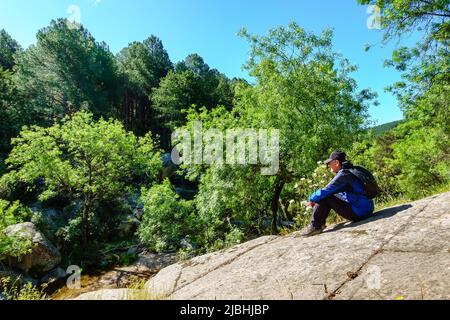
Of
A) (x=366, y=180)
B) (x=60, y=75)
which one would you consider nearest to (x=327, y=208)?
(x=366, y=180)

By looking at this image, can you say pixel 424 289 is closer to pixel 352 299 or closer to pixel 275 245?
pixel 352 299

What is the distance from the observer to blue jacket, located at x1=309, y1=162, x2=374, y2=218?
689 cm

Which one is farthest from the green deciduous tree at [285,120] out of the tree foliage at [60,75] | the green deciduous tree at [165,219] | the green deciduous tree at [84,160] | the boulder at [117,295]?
the tree foliage at [60,75]

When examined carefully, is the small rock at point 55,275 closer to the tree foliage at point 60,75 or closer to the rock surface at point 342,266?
the rock surface at point 342,266

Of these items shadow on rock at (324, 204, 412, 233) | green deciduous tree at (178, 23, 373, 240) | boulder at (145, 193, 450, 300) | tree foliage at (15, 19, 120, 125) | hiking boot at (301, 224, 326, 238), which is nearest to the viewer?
→ boulder at (145, 193, 450, 300)

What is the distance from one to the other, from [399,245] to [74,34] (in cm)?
5373

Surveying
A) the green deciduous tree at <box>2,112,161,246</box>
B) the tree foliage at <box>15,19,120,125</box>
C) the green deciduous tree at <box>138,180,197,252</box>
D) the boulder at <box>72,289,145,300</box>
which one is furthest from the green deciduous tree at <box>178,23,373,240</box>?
the tree foliage at <box>15,19,120,125</box>

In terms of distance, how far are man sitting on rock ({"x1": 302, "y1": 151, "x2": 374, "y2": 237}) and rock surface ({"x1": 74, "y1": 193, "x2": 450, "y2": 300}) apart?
0.26 m

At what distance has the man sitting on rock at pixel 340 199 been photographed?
272 inches

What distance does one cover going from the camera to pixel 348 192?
7.05 meters

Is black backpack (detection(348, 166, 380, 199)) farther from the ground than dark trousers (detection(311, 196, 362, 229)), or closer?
farther from the ground

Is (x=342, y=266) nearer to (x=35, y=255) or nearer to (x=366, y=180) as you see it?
(x=366, y=180)

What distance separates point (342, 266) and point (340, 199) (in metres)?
2.39

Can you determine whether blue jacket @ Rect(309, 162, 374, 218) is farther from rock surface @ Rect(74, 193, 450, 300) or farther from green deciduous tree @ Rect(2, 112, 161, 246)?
green deciduous tree @ Rect(2, 112, 161, 246)
